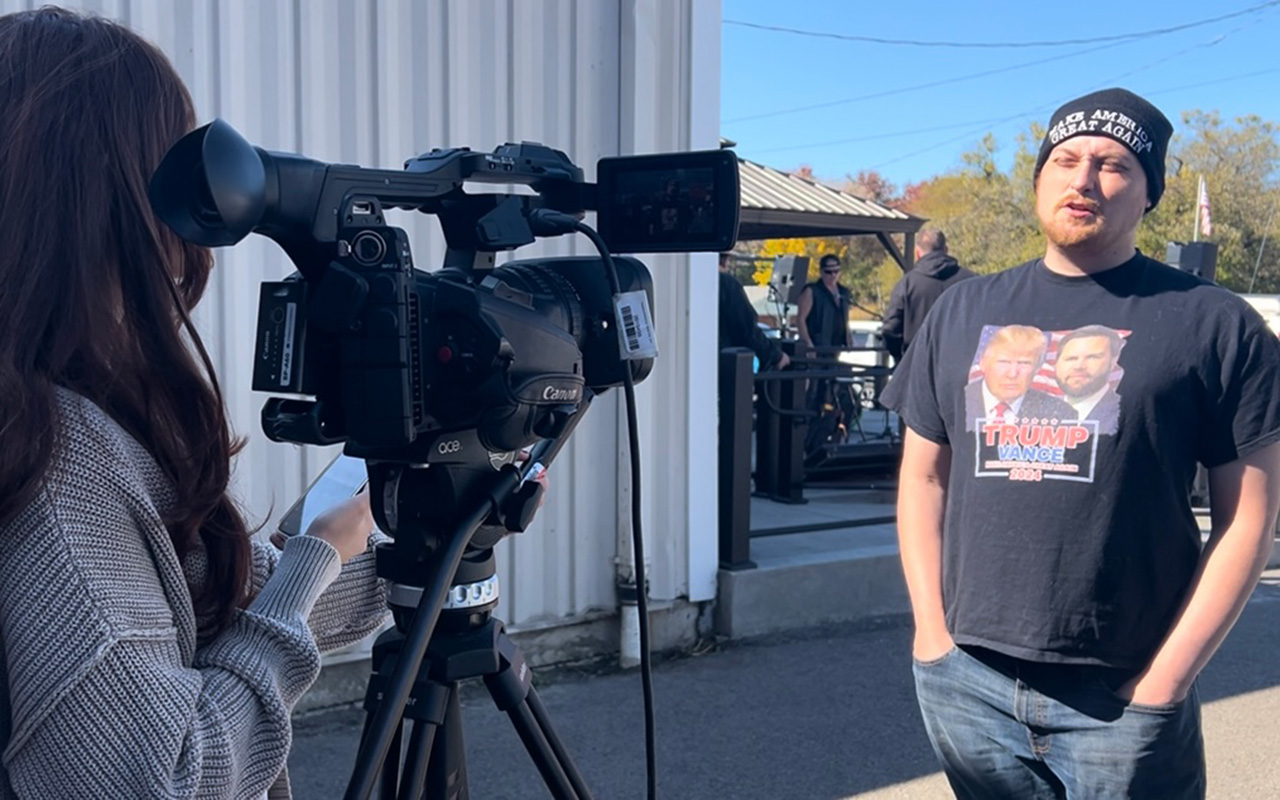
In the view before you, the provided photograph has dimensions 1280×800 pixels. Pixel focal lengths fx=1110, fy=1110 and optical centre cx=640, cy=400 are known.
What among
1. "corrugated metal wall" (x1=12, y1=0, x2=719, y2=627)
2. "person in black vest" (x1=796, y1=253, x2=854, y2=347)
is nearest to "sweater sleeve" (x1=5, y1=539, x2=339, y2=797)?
"corrugated metal wall" (x1=12, y1=0, x2=719, y2=627)

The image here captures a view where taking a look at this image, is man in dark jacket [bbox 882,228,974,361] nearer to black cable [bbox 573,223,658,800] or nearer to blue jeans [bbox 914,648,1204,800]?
blue jeans [bbox 914,648,1204,800]

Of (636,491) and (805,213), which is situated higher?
(805,213)

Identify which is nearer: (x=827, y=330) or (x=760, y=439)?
(x=760, y=439)

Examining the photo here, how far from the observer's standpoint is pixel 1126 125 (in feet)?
6.71

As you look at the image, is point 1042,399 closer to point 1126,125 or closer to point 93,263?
point 1126,125

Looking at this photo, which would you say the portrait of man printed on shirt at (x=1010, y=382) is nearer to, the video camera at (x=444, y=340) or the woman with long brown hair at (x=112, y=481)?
the video camera at (x=444, y=340)

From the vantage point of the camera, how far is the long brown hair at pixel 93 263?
1.15m

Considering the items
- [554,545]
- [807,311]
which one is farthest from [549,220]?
[807,311]

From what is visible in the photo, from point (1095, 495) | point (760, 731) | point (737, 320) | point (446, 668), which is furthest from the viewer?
point (737, 320)

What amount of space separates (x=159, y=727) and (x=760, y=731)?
3.32 meters

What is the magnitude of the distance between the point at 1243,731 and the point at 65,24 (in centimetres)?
463

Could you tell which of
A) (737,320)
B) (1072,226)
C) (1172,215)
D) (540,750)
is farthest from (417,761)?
(1172,215)

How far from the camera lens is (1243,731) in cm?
433

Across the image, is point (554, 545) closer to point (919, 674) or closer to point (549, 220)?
point (919, 674)
